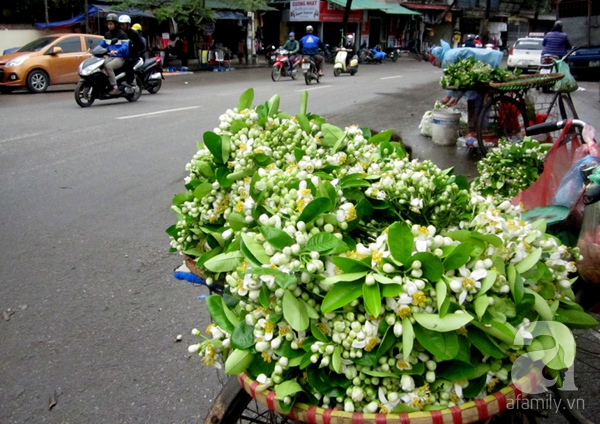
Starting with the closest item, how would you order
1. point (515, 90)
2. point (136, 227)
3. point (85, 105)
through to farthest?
point (136, 227) < point (515, 90) < point (85, 105)

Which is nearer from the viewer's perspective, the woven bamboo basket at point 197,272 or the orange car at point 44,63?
the woven bamboo basket at point 197,272

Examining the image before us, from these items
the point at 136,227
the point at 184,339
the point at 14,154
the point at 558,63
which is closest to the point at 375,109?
the point at 558,63

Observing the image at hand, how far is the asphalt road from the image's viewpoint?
9.49ft

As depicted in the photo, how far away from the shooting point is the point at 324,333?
150 cm

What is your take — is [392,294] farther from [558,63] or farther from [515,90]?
[558,63]

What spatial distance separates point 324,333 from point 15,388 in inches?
84.4

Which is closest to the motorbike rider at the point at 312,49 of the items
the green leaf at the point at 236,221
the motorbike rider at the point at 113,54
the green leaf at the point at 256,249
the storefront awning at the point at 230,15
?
the motorbike rider at the point at 113,54

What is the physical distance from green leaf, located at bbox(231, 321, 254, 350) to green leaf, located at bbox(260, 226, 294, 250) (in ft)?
0.74

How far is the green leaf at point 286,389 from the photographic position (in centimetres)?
142

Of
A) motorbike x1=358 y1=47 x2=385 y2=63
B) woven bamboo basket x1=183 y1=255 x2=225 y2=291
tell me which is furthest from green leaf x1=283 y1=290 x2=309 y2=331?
motorbike x1=358 y1=47 x2=385 y2=63

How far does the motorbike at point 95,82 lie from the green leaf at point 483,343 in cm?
1152

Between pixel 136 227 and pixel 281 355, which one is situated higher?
pixel 281 355

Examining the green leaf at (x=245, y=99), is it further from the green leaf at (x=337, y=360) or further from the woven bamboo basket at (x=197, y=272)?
the green leaf at (x=337, y=360)

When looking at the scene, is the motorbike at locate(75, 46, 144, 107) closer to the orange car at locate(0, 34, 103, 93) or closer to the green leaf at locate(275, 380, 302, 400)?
the orange car at locate(0, 34, 103, 93)
